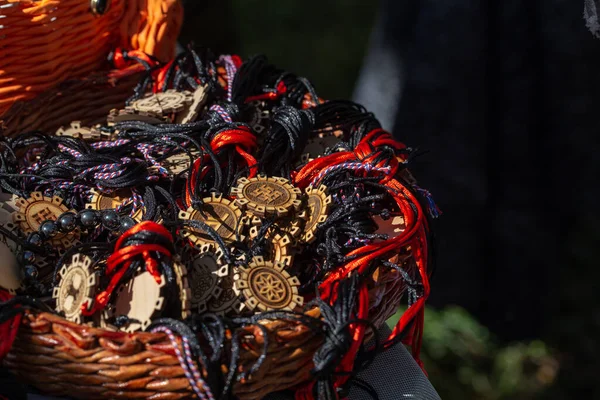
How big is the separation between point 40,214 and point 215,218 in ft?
1.17

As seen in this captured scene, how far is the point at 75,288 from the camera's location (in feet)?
4.00

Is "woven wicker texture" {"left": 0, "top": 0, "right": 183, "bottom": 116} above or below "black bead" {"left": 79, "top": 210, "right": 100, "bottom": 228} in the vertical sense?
above

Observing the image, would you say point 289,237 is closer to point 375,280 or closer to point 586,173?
point 375,280

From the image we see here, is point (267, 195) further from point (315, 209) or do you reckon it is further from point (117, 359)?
point (117, 359)

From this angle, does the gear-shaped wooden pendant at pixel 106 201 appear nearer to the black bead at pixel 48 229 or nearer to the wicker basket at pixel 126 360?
the black bead at pixel 48 229

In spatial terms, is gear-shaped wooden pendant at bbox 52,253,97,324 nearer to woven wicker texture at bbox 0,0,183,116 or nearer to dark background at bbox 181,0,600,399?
woven wicker texture at bbox 0,0,183,116

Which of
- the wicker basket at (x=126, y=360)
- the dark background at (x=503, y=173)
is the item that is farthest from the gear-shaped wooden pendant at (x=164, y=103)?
the dark background at (x=503, y=173)

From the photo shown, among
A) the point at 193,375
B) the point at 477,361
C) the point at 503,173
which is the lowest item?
the point at 477,361

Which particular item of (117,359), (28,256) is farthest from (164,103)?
(117,359)

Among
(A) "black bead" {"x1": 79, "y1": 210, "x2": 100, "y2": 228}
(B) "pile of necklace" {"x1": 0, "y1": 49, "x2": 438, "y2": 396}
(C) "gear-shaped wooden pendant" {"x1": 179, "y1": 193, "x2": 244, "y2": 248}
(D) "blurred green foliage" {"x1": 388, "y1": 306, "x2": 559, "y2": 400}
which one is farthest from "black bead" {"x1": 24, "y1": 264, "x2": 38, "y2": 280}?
(D) "blurred green foliage" {"x1": 388, "y1": 306, "x2": 559, "y2": 400}

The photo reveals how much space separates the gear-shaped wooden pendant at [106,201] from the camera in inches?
59.7

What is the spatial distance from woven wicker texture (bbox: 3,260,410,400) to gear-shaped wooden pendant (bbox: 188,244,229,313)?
0.15m

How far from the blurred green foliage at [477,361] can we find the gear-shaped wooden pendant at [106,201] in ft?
5.14

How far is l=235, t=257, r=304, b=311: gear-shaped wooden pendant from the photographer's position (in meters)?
1.26
